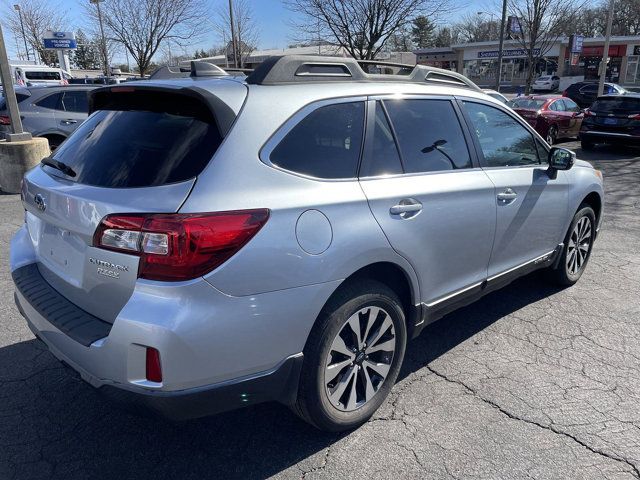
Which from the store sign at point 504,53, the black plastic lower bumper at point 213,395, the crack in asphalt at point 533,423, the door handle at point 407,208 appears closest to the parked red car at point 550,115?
the crack in asphalt at point 533,423

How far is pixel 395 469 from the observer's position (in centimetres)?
248

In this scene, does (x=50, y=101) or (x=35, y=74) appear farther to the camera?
(x=35, y=74)

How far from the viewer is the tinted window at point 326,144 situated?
2.39 meters

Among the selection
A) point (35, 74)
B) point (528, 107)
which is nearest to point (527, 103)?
point (528, 107)

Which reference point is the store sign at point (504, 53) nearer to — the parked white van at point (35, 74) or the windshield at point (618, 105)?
the windshield at point (618, 105)

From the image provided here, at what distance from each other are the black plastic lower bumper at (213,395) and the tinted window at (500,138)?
2.14m

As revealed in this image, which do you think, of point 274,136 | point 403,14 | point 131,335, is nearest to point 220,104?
point 274,136

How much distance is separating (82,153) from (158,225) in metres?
0.92

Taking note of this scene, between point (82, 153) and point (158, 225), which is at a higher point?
point (82, 153)

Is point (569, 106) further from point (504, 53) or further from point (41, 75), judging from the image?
point (504, 53)

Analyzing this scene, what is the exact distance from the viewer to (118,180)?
2.27m

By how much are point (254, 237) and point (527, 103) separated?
15111mm

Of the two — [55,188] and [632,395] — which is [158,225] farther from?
[632,395]

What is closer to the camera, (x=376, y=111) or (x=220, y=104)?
(x=220, y=104)
